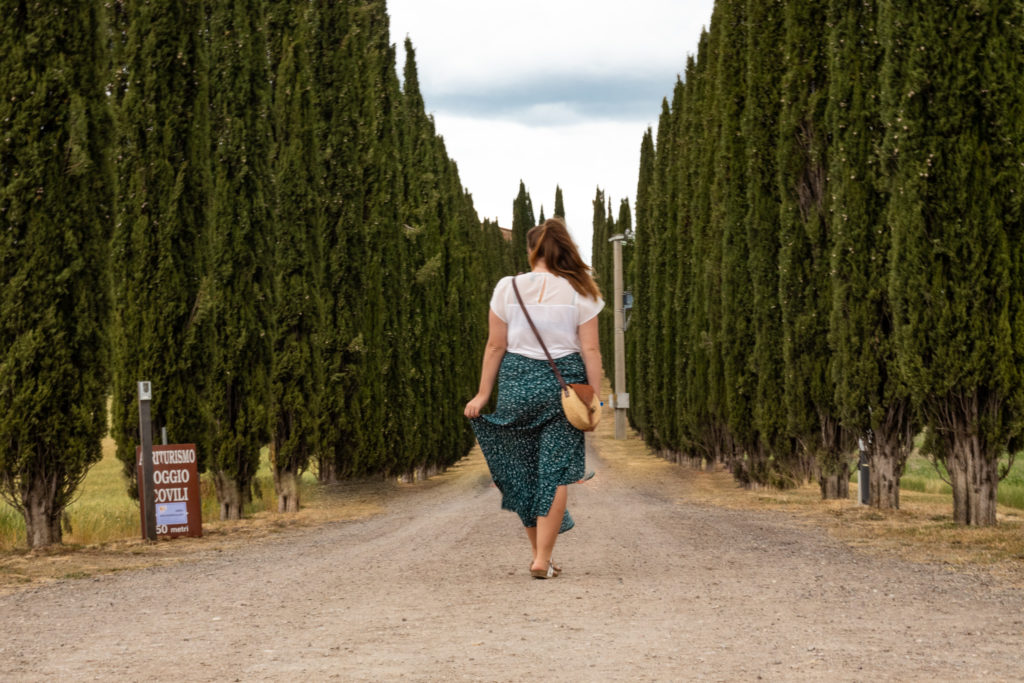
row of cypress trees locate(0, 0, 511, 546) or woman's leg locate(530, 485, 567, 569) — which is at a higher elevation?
row of cypress trees locate(0, 0, 511, 546)

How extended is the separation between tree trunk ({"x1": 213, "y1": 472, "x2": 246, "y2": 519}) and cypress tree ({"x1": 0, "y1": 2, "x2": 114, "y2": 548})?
3.14 meters

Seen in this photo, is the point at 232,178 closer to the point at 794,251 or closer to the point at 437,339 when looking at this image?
the point at 794,251

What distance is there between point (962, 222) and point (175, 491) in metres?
8.23

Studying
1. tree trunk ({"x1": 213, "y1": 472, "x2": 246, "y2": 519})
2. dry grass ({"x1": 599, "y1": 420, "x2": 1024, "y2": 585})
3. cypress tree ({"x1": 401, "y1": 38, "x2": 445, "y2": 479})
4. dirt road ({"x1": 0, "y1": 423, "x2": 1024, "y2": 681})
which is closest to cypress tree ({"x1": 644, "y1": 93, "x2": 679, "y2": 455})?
cypress tree ({"x1": 401, "y1": 38, "x2": 445, "y2": 479})

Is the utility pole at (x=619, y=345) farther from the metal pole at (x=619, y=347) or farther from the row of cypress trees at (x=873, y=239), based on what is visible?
the row of cypress trees at (x=873, y=239)

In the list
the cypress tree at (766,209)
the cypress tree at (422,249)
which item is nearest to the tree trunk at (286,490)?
the cypress tree at (422,249)

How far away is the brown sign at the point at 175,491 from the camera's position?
11750 mm

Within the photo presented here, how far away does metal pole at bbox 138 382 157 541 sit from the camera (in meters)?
11.3

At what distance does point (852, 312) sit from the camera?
12219mm

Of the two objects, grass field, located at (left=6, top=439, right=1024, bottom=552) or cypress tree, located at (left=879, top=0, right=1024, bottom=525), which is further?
grass field, located at (left=6, top=439, right=1024, bottom=552)

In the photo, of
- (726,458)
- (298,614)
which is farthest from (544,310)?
(726,458)

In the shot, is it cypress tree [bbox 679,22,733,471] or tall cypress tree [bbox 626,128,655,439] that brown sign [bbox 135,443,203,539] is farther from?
tall cypress tree [bbox 626,128,655,439]

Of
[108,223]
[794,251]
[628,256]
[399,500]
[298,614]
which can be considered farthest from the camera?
[628,256]

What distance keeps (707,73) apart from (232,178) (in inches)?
440
